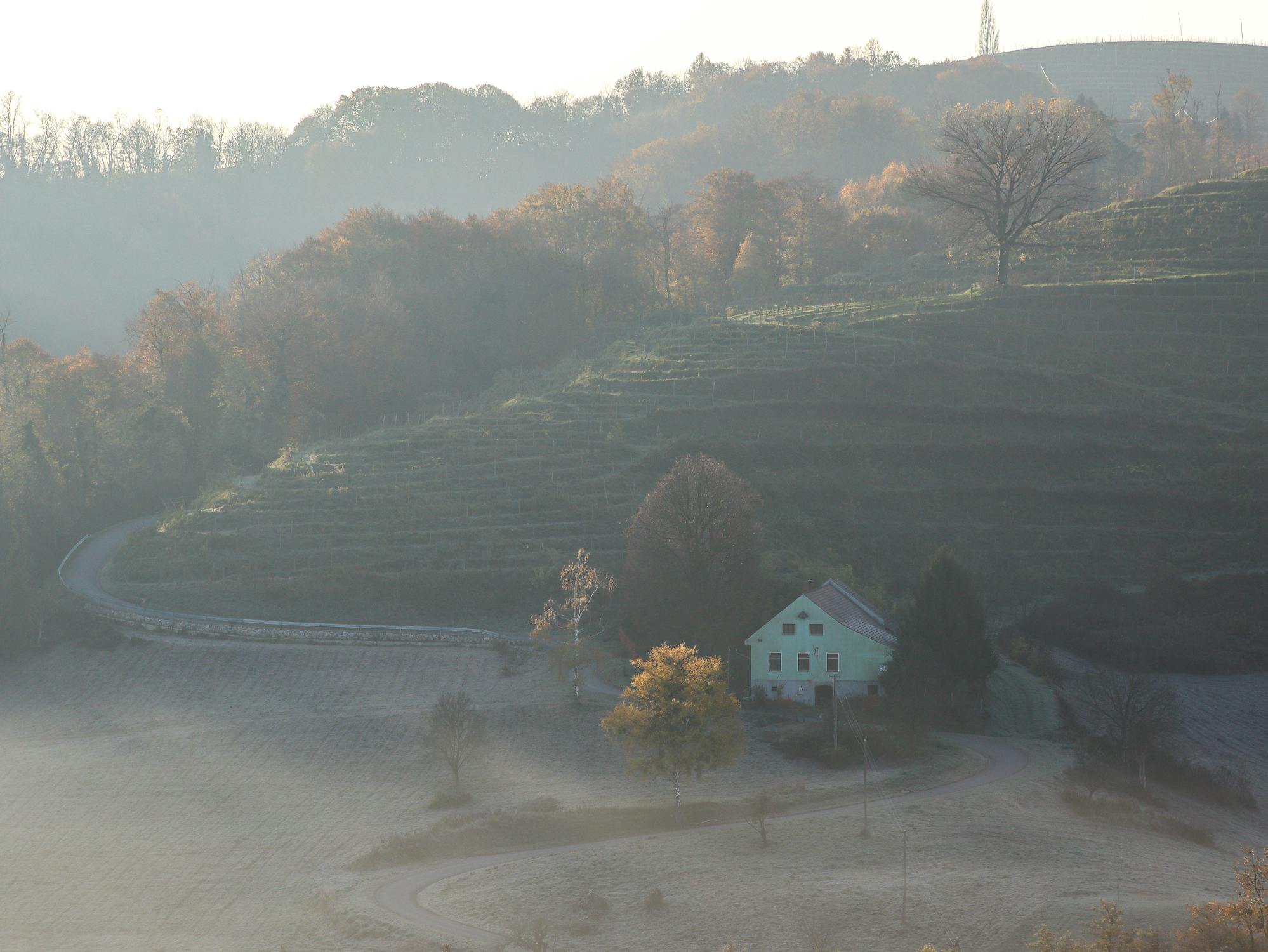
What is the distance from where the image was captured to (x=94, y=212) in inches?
5866

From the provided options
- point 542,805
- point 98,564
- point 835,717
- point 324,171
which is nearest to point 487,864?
point 542,805

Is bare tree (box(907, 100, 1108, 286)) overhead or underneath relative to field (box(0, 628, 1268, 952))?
overhead

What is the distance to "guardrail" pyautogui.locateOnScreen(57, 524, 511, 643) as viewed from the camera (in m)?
51.7

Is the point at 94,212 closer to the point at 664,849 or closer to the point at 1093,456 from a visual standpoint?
the point at 1093,456

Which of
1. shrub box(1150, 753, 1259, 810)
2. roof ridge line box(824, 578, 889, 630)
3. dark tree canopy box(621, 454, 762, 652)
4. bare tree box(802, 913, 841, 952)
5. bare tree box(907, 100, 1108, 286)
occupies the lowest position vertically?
shrub box(1150, 753, 1259, 810)

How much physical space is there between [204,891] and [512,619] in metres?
24.5

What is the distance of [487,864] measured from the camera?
31844 mm

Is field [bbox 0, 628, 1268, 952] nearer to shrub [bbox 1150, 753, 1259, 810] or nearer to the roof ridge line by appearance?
shrub [bbox 1150, 753, 1259, 810]

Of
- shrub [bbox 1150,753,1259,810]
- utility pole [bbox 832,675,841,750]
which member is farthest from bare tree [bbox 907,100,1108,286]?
utility pole [bbox 832,675,841,750]

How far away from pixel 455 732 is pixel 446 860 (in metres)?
6.26

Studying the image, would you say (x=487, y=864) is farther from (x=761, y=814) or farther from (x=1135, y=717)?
(x=1135, y=717)

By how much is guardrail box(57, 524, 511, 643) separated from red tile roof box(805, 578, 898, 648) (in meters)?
13.5

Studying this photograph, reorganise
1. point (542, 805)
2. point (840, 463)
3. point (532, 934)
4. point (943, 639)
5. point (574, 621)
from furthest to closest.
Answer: point (840, 463), point (574, 621), point (943, 639), point (542, 805), point (532, 934)

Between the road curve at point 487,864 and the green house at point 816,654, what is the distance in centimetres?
473
